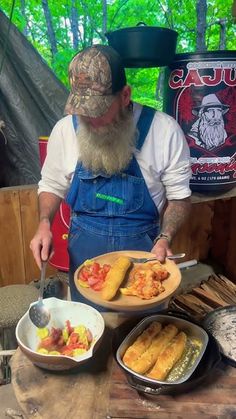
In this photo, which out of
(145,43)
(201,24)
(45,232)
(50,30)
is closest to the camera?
(45,232)

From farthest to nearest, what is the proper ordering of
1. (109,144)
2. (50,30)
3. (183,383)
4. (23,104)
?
(50,30), (23,104), (109,144), (183,383)

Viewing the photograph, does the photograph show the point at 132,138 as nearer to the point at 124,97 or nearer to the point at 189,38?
the point at 124,97

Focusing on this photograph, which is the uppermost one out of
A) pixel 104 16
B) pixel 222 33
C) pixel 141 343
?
pixel 104 16

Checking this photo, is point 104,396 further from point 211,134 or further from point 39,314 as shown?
point 211,134

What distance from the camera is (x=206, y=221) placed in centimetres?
384

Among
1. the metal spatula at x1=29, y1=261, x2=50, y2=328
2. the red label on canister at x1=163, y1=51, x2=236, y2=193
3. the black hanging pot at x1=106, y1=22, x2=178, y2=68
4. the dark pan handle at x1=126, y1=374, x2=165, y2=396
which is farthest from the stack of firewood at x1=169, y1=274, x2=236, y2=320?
the black hanging pot at x1=106, y1=22, x2=178, y2=68

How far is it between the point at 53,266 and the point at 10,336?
2.58 feet

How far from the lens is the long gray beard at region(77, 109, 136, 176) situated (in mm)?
1970

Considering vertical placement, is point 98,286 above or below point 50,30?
below

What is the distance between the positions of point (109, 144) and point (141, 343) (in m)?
1.04

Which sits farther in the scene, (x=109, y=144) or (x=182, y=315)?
(x=109, y=144)

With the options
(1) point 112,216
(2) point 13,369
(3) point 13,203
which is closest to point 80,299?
(1) point 112,216

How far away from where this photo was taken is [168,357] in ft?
4.47

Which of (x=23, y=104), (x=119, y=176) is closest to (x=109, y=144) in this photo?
(x=119, y=176)
